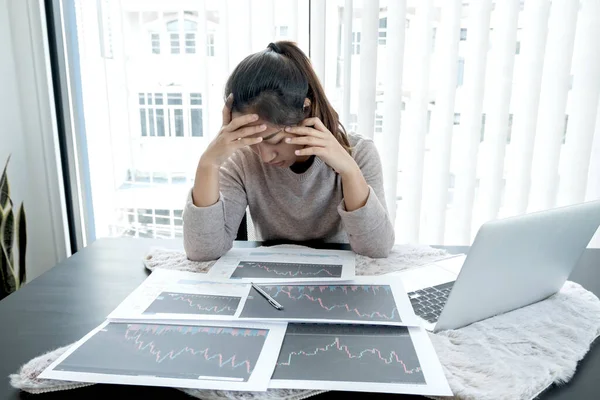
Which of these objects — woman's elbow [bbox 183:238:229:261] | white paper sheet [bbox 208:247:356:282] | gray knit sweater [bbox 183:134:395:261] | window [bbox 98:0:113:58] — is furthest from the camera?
window [bbox 98:0:113:58]

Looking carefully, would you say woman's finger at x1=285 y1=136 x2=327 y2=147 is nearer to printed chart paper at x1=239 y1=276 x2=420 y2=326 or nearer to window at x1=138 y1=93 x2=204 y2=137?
printed chart paper at x1=239 y1=276 x2=420 y2=326

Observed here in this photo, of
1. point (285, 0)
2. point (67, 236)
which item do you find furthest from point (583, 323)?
point (67, 236)

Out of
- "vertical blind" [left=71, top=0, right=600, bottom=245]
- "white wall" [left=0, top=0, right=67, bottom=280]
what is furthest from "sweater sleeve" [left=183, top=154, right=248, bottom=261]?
"white wall" [left=0, top=0, right=67, bottom=280]

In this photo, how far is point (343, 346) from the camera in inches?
24.1

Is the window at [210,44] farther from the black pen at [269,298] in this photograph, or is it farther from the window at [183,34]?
the black pen at [269,298]

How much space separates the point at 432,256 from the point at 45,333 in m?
0.73

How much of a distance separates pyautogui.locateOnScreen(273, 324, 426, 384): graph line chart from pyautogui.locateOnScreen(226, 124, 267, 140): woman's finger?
1.47 ft

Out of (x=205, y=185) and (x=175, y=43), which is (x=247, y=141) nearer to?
(x=205, y=185)

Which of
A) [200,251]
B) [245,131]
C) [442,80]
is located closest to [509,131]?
[442,80]

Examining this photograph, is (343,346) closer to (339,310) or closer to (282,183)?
(339,310)

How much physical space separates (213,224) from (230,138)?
189 mm

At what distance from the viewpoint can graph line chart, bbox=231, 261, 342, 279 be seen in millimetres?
867

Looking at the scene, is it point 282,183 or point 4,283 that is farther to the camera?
point 4,283

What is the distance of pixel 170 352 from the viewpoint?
602 millimetres
